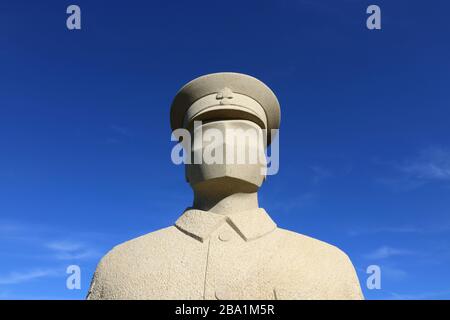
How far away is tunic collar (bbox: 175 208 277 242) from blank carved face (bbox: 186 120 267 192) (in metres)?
0.35

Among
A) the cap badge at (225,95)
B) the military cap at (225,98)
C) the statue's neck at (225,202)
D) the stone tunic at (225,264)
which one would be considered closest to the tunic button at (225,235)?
the stone tunic at (225,264)

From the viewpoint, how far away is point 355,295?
16.8 ft

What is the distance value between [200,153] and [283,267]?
62.6 inches

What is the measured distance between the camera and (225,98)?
6.00 meters

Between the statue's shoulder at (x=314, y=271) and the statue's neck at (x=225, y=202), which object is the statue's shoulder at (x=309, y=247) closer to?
the statue's shoulder at (x=314, y=271)

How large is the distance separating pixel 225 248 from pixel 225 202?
0.66m

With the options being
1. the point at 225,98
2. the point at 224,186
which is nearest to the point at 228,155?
the point at 224,186

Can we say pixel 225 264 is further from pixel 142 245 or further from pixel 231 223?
pixel 142 245

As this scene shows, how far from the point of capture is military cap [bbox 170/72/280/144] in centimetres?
601

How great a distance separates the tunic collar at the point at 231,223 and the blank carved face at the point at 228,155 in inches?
13.7

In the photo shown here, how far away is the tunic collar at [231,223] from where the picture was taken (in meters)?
5.41

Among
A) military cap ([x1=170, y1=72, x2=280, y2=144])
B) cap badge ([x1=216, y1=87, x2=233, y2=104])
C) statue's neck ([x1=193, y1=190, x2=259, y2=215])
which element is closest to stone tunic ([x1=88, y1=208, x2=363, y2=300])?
statue's neck ([x1=193, y1=190, x2=259, y2=215])

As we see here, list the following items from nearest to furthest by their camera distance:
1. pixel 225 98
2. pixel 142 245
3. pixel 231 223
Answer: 1. pixel 231 223
2. pixel 142 245
3. pixel 225 98
